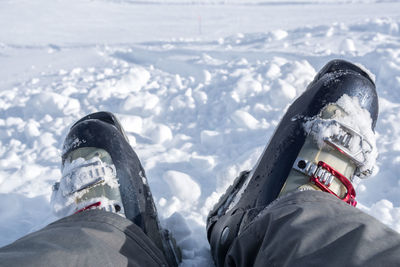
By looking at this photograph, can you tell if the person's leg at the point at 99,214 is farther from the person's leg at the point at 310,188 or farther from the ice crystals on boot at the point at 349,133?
the ice crystals on boot at the point at 349,133

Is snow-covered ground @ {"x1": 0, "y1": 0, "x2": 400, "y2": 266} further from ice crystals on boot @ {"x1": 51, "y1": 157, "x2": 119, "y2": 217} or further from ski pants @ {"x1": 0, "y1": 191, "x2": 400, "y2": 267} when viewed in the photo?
ski pants @ {"x1": 0, "y1": 191, "x2": 400, "y2": 267}

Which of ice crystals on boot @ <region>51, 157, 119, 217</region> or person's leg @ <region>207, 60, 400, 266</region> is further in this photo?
ice crystals on boot @ <region>51, 157, 119, 217</region>

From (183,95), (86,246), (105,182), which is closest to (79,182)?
(105,182)

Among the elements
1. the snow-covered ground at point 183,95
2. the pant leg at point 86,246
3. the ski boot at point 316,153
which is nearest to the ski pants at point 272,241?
the pant leg at point 86,246

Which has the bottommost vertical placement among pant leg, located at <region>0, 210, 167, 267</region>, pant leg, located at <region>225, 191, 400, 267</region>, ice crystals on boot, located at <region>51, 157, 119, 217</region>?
ice crystals on boot, located at <region>51, 157, 119, 217</region>

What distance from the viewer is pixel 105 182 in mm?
1396

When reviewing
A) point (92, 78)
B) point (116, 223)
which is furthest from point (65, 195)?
point (92, 78)

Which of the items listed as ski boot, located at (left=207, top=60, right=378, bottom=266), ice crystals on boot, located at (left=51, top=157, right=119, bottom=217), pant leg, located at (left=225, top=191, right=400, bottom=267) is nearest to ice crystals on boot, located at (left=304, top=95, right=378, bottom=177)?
ski boot, located at (left=207, top=60, right=378, bottom=266)

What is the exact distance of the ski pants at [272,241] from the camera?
0.70 metres

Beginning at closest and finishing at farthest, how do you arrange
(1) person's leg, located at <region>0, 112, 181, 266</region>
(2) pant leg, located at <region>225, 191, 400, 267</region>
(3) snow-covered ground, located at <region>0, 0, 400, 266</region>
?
(2) pant leg, located at <region>225, 191, 400, 267</region>
(1) person's leg, located at <region>0, 112, 181, 266</region>
(3) snow-covered ground, located at <region>0, 0, 400, 266</region>

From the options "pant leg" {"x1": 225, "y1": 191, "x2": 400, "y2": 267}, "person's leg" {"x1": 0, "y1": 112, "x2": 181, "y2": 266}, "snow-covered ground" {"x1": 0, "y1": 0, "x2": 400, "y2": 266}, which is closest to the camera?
"pant leg" {"x1": 225, "y1": 191, "x2": 400, "y2": 267}

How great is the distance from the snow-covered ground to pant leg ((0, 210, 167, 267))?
413 mm

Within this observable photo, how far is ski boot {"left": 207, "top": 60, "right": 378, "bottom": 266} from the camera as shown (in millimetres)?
1291

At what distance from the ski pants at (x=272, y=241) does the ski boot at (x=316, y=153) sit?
273 mm
